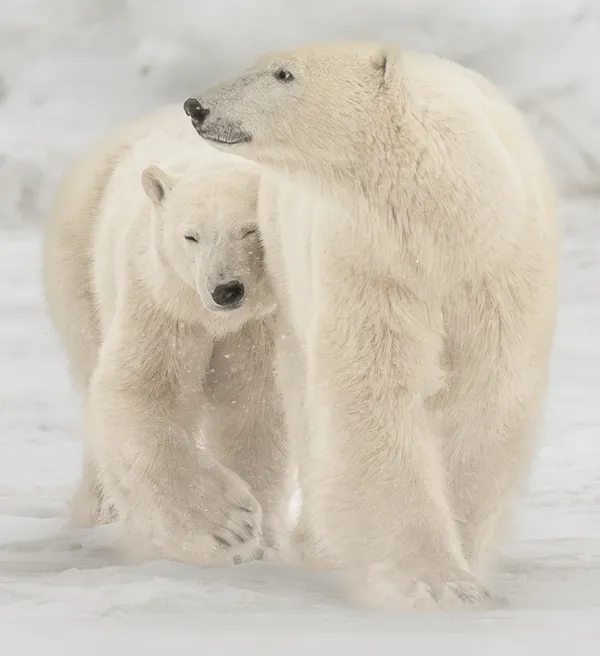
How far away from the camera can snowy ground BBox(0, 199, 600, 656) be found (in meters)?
2.67

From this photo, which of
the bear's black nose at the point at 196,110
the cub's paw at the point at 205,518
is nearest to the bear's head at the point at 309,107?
the bear's black nose at the point at 196,110

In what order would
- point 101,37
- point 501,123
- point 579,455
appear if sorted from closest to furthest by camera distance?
1. point 501,123
2. point 579,455
3. point 101,37

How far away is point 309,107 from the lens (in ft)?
10.8

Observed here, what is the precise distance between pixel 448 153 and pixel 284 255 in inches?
26.8

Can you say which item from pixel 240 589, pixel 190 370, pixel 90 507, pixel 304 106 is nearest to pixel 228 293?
pixel 190 370

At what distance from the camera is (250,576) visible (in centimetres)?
367

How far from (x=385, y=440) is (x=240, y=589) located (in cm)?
49

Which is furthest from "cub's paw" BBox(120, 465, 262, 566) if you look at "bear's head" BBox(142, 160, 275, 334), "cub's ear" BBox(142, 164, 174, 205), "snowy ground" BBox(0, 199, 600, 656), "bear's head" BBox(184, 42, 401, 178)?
"bear's head" BBox(184, 42, 401, 178)

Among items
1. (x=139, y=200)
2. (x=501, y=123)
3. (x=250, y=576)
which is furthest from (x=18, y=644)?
(x=139, y=200)

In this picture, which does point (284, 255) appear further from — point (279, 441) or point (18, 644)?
point (18, 644)

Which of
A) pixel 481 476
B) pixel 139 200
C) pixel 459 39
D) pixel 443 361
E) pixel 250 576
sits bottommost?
pixel 250 576

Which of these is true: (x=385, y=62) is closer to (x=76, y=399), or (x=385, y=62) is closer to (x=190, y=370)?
(x=190, y=370)

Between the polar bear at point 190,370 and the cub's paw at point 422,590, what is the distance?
75 cm

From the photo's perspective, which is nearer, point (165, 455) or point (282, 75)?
point (282, 75)
